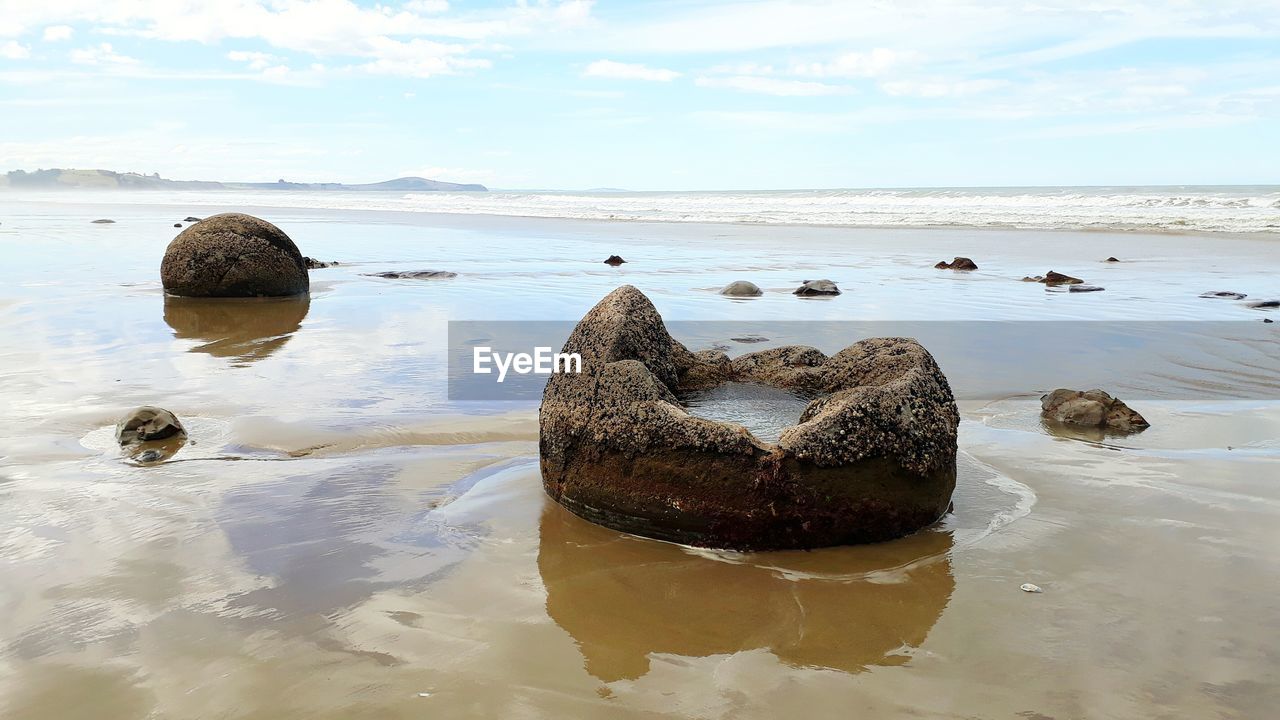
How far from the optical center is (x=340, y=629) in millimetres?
3146

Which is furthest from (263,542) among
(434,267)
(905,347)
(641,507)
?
(434,267)

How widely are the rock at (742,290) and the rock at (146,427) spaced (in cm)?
808

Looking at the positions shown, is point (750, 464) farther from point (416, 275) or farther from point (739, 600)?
point (416, 275)

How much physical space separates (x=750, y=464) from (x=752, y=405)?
4.17 feet

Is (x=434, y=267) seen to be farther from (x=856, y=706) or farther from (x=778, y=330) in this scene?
(x=856, y=706)

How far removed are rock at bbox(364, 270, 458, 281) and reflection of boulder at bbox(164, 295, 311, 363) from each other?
2307mm

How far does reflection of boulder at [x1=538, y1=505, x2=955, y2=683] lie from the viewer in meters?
3.07

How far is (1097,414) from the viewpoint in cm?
591

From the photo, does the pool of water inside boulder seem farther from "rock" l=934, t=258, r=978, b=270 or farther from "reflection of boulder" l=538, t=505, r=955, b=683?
Result: "rock" l=934, t=258, r=978, b=270

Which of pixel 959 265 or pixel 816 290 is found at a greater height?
pixel 959 265

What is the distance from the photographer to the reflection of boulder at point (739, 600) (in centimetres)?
307

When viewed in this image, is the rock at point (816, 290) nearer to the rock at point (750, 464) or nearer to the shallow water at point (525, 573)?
the shallow water at point (525, 573)

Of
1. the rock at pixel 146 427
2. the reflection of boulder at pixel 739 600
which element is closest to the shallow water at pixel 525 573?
the reflection of boulder at pixel 739 600

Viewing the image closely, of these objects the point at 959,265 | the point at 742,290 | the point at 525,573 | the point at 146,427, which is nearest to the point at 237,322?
the point at 146,427
